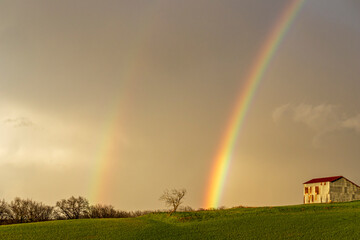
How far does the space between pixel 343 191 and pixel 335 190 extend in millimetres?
3112

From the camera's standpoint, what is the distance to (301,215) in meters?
72.2

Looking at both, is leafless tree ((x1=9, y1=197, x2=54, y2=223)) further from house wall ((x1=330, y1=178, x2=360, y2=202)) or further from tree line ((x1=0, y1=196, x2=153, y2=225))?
house wall ((x1=330, y1=178, x2=360, y2=202))

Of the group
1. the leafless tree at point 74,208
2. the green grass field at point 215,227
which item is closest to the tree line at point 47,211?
the leafless tree at point 74,208

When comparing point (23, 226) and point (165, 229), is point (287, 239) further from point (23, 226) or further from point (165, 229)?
point (23, 226)

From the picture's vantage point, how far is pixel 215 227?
64.4 metres

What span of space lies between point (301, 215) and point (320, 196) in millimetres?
52243

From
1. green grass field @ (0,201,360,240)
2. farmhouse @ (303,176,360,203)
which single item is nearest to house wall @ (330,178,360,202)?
farmhouse @ (303,176,360,203)

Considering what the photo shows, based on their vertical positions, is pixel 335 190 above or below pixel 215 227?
above

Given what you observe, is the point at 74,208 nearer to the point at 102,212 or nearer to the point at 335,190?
the point at 102,212

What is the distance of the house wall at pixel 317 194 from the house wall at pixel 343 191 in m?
1.59

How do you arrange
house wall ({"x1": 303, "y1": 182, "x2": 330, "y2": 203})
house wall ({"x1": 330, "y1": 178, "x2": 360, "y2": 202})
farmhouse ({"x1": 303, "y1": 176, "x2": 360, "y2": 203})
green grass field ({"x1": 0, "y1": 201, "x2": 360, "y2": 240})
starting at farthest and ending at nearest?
1. house wall ({"x1": 303, "y1": 182, "x2": 330, "y2": 203})
2. farmhouse ({"x1": 303, "y1": 176, "x2": 360, "y2": 203})
3. house wall ({"x1": 330, "y1": 178, "x2": 360, "y2": 202})
4. green grass field ({"x1": 0, "y1": 201, "x2": 360, "y2": 240})

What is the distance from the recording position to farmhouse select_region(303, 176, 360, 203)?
4572 inches

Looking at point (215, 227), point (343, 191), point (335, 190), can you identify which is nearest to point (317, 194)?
point (335, 190)

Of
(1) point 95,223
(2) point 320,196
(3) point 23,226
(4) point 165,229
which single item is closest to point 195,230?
(4) point 165,229
